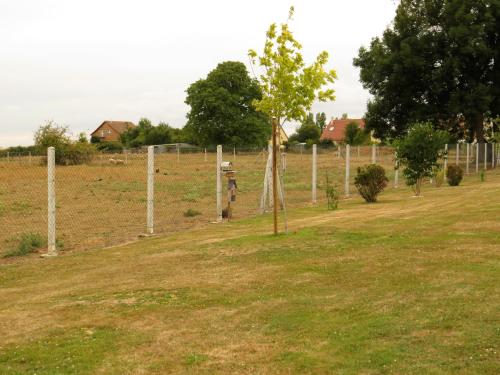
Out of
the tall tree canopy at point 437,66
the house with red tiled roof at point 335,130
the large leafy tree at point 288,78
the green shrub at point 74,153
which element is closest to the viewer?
the large leafy tree at point 288,78

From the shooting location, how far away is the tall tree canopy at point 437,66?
113 feet

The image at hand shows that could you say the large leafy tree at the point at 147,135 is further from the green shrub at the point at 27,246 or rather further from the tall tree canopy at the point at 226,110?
the green shrub at the point at 27,246

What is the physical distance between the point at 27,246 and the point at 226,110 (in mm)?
60925

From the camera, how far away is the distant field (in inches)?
558

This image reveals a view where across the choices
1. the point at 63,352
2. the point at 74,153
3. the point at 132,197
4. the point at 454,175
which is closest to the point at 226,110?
the point at 74,153

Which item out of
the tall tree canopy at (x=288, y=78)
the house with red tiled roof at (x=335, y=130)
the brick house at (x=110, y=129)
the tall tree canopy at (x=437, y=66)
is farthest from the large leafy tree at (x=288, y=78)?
the brick house at (x=110, y=129)

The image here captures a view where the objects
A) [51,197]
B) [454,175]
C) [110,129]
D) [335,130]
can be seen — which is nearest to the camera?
[51,197]

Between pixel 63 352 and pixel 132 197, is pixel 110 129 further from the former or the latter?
pixel 63 352

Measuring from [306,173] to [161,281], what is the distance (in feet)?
99.1

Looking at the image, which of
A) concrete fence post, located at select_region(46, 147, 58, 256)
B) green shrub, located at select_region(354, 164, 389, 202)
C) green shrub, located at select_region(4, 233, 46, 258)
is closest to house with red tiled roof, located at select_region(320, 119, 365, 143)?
green shrub, located at select_region(354, 164, 389, 202)

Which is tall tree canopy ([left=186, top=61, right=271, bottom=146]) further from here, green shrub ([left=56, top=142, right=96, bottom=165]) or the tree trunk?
the tree trunk

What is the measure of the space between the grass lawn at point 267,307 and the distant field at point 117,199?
12.2 ft

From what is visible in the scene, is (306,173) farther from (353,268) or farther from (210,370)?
(210,370)

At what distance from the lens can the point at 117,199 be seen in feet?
72.3
